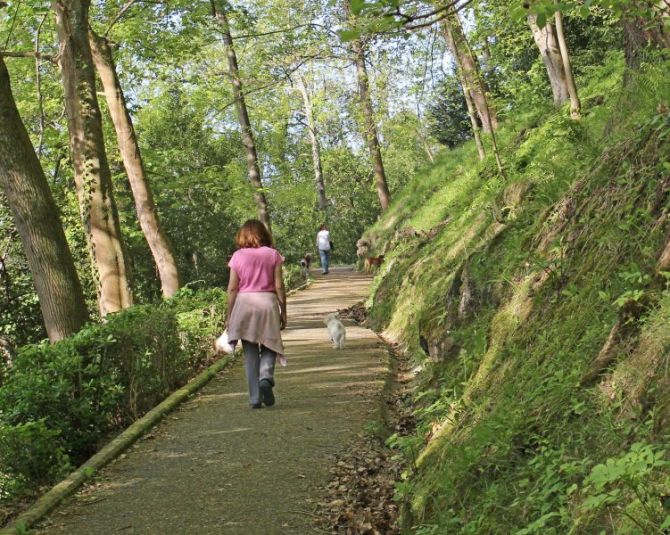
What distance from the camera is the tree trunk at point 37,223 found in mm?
9188

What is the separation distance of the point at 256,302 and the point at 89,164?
17.9 ft

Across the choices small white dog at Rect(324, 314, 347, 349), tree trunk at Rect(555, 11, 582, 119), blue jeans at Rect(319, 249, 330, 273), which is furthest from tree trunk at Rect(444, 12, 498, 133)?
blue jeans at Rect(319, 249, 330, 273)

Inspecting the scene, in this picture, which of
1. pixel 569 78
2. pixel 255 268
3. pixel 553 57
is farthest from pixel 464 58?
pixel 255 268

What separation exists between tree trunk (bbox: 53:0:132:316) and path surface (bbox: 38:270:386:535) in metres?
2.85

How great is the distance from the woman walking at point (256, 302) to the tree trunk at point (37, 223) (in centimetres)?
297

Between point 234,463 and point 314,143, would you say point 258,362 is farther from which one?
point 314,143

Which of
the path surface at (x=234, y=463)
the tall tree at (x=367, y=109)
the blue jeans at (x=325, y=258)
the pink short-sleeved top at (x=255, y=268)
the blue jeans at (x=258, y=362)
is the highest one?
the tall tree at (x=367, y=109)

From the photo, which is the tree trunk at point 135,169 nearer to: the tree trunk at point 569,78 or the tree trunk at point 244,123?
the tree trunk at point 244,123

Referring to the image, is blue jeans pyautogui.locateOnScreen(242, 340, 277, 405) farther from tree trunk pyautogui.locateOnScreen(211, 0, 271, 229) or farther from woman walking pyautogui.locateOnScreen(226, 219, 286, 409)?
tree trunk pyautogui.locateOnScreen(211, 0, 271, 229)

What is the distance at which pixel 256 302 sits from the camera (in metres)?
7.59

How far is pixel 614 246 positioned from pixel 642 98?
2224 millimetres

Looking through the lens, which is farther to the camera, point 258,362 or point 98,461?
point 258,362

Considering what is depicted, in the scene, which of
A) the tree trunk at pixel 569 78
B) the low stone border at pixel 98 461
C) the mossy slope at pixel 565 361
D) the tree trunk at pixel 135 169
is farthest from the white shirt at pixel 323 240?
the mossy slope at pixel 565 361

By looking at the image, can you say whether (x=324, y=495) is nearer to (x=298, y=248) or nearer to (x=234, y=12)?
(x=234, y=12)
